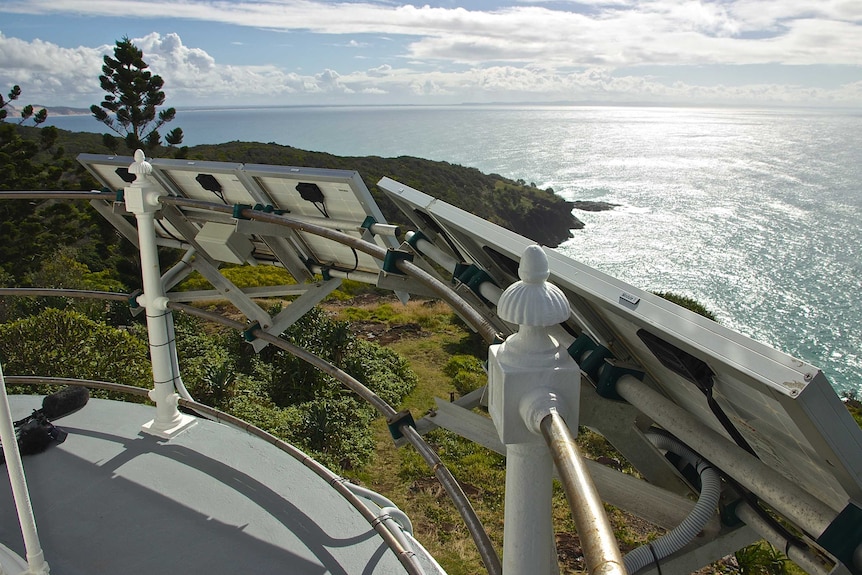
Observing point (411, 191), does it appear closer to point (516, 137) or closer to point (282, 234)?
point (282, 234)

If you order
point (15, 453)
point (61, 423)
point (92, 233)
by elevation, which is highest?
point (15, 453)

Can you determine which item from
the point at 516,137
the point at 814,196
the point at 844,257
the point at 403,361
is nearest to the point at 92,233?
the point at 403,361

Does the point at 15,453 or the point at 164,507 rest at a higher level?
the point at 15,453

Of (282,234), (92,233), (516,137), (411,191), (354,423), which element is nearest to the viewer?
(411,191)

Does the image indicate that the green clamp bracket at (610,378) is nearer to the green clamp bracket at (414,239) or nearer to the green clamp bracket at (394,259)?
the green clamp bracket at (394,259)

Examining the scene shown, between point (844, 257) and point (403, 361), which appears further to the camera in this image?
point (844, 257)

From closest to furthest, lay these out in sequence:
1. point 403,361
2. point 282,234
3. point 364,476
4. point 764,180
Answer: point 282,234, point 364,476, point 403,361, point 764,180

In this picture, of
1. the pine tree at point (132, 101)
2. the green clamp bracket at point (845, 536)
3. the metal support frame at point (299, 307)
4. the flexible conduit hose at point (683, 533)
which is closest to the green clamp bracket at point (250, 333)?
the metal support frame at point (299, 307)

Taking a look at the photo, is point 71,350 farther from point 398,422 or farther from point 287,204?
point 398,422
